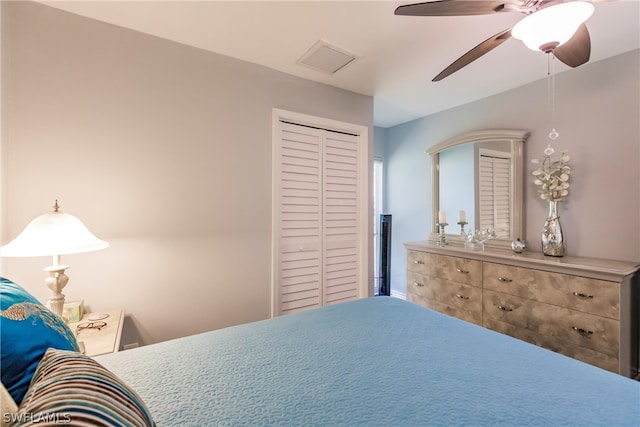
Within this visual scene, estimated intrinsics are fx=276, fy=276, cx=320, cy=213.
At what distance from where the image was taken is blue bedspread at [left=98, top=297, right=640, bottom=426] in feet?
2.60

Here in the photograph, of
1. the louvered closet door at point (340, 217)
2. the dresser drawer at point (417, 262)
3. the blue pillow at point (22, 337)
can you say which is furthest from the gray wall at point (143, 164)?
the dresser drawer at point (417, 262)

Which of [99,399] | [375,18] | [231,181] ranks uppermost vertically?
[375,18]

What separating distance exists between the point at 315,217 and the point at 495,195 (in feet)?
6.21

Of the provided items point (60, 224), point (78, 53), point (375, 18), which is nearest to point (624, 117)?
point (375, 18)

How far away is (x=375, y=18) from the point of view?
175 cm

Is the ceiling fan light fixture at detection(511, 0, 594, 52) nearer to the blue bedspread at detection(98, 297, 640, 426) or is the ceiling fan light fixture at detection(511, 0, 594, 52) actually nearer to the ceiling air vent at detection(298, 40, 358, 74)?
the ceiling air vent at detection(298, 40, 358, 74)

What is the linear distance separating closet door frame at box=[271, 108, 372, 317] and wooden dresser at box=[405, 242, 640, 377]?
777 millimetres

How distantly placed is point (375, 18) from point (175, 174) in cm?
171

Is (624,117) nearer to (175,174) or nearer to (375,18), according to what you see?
(375,18)

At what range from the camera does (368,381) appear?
0.96 m

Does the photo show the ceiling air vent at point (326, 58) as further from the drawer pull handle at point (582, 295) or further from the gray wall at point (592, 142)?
the drawer pull handle at point (582, 295)

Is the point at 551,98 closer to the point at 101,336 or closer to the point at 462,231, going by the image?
the point at 462,231

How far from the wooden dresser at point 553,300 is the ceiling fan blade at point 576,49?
53.1 inches

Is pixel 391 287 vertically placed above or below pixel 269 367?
below
